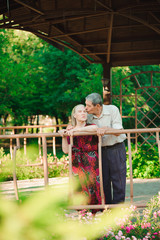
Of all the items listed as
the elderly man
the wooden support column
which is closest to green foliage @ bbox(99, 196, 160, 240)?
the elderly man

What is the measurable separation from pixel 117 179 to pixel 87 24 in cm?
430

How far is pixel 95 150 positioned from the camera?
3.47 metres

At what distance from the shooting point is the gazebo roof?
568 cm

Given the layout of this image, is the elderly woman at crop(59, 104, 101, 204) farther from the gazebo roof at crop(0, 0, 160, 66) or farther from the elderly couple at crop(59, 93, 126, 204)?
the gazebo roof at crop(0, 0, 160, 66)

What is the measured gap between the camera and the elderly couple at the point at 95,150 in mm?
3426

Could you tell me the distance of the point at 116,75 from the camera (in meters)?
15.8

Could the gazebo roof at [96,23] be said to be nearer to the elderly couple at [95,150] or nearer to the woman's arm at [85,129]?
the elderly couple at [95,150]

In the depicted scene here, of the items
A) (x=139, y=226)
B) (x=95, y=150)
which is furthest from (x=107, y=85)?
(x=139, y=226)

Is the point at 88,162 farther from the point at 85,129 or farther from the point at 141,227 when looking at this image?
the point at 141,227

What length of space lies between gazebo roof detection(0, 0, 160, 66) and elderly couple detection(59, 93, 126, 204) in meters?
2.39

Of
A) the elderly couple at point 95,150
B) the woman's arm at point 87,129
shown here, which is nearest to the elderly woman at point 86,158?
the elderly couple at point 95,150

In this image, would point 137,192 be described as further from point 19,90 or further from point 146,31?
point 19,90

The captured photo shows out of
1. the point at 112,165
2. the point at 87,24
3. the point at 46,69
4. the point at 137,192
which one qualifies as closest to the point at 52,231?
the point at 112,165

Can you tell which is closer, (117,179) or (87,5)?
(117,179)
